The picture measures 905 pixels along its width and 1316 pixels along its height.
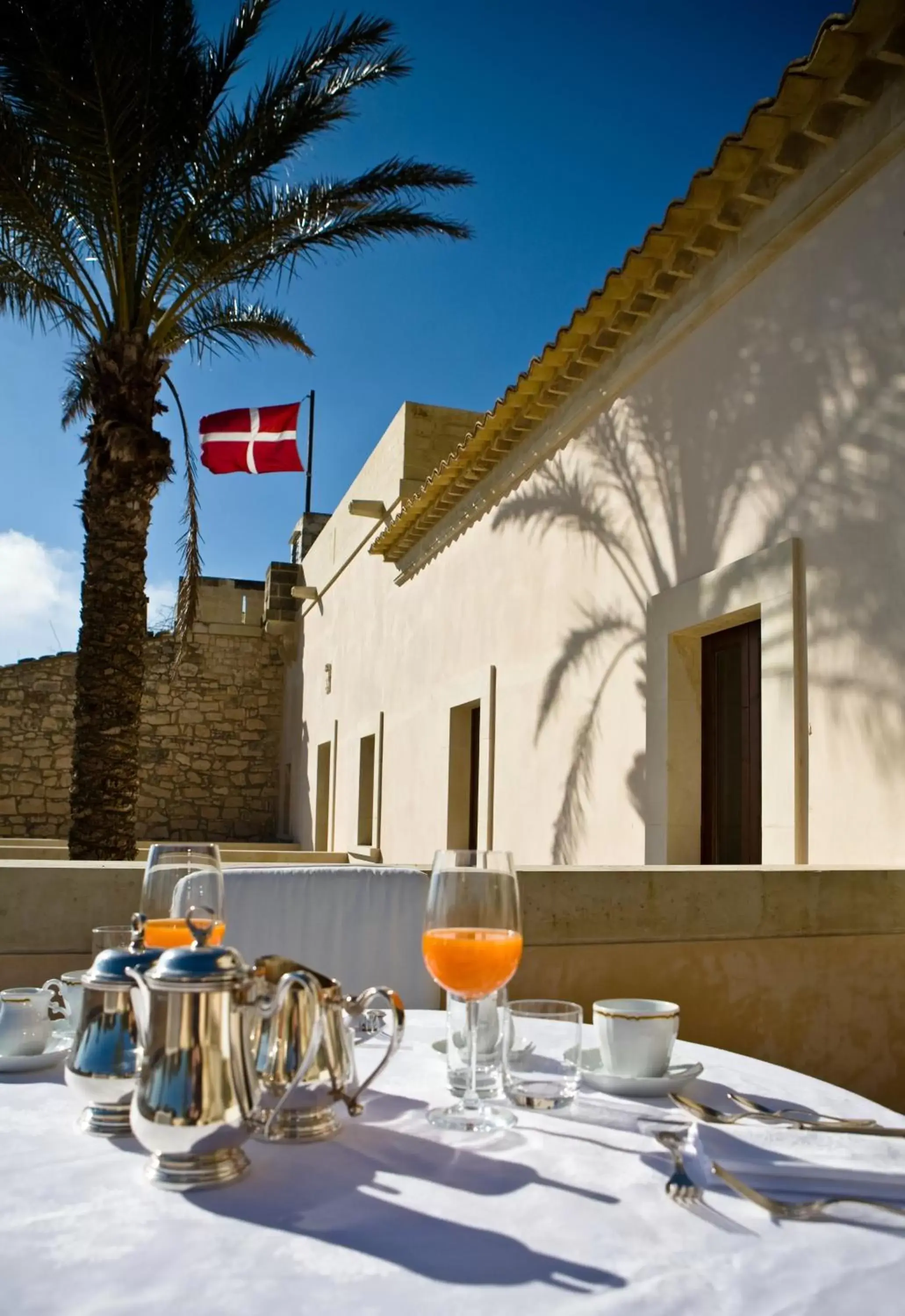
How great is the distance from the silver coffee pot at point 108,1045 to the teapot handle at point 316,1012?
0.16 m

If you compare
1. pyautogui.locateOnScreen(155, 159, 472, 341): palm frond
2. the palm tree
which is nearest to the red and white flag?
the palm tree

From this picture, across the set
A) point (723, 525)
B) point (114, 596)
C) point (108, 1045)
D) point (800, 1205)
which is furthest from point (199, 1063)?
point (114, 596)

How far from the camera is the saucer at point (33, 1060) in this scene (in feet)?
4.68

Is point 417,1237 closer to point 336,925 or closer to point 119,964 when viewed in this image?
point 119,964

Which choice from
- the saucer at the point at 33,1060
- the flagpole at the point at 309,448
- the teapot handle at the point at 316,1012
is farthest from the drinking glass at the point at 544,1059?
the flagpole at the point at 309,448

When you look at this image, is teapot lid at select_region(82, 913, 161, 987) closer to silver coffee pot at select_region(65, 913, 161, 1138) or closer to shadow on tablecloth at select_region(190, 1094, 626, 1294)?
silver coffee pot at select_region(65, 913, 161, 1138)

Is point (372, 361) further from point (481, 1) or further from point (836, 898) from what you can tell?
point (836, 898)

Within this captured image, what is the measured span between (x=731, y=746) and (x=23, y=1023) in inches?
160

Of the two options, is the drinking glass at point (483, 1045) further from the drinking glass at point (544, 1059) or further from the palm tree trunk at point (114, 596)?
the palm tree trunk at point (114, 596)

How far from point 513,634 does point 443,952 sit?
6.40 meters

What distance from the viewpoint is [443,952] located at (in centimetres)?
124

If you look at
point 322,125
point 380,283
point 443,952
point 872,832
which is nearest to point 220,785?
point 380,283

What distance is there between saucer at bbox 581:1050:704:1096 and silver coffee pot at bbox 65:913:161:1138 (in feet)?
1.87

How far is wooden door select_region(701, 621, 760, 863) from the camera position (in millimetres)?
4855
